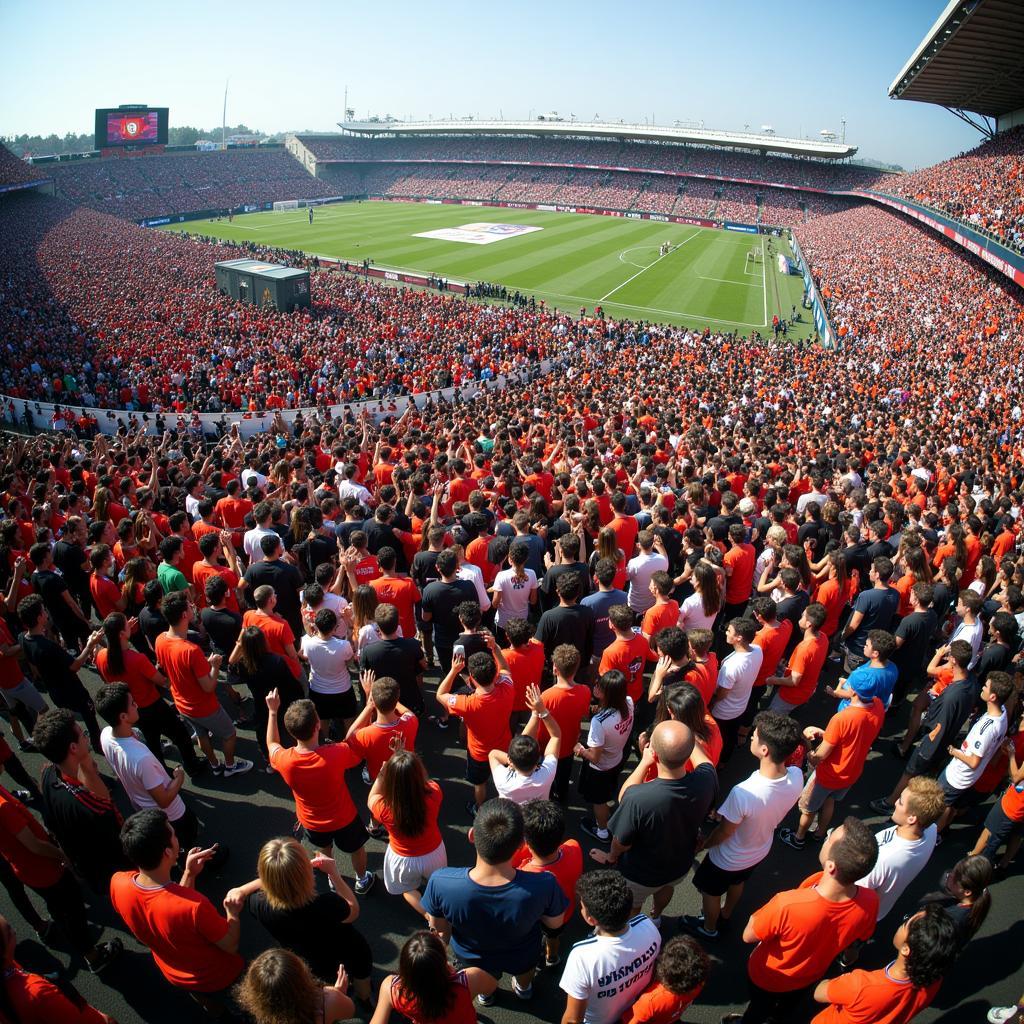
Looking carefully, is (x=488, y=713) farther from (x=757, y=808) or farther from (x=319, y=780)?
(x=757, y=808)

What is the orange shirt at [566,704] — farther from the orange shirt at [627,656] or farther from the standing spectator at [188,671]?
the standing spectator at [188,671]

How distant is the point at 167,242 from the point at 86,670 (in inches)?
1831

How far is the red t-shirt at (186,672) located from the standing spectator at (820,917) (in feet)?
15.2

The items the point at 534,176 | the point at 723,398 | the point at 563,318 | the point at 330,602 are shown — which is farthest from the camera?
the point at 534,176

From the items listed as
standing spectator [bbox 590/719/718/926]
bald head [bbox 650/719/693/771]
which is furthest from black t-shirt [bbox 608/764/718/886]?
bald head [bbox 650/719/693/771]

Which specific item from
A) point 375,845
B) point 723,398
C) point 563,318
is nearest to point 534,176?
point 563,318

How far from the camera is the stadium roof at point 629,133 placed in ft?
231

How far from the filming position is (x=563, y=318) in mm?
32031

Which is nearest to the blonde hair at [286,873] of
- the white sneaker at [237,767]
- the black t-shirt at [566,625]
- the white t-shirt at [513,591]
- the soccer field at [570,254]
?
the black t-shirt at [566,625]

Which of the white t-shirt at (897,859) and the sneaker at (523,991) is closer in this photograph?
the white t-shirt at (897,859)

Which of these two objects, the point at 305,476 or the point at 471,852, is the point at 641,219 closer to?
the point at 305,476

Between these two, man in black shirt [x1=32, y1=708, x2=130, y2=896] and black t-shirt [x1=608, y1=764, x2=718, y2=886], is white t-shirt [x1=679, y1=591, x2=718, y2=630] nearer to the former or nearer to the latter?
black t-shirt [x1=608, y1=764, x2=718, y2=886]

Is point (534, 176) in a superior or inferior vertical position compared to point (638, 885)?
superior

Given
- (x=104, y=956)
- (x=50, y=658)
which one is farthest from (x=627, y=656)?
(x=50, y=658)
